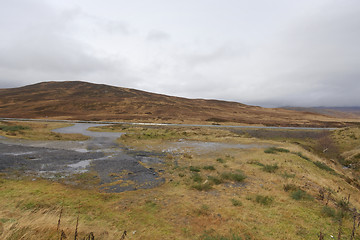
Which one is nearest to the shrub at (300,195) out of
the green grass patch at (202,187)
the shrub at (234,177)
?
the shrub at (234,177)

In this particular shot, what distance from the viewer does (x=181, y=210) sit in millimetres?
7676

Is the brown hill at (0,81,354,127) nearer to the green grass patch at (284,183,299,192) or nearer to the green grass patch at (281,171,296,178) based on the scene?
the green grass patch at (281,171,296,178)

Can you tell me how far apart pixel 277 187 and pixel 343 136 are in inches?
1433

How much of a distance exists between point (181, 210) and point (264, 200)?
14.1 ft

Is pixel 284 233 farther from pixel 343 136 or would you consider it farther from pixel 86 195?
pixel 343 136

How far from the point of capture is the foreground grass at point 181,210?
5.92 meters

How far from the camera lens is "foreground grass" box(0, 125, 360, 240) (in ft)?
19.4

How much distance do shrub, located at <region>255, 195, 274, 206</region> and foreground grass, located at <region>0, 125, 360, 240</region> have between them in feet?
0.15

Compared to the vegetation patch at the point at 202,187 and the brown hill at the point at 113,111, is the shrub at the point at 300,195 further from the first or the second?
the brown hill at the point at 113,111

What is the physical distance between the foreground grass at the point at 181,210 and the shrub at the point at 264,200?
46 mm

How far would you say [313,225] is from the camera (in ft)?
22.3

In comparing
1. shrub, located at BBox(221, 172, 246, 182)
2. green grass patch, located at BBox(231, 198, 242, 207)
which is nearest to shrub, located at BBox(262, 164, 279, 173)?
shrub, located at BBox(221, 172, 246, 182)

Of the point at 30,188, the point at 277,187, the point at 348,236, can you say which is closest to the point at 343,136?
the point at 277,187

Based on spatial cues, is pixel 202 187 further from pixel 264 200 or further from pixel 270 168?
pixel 270 168
